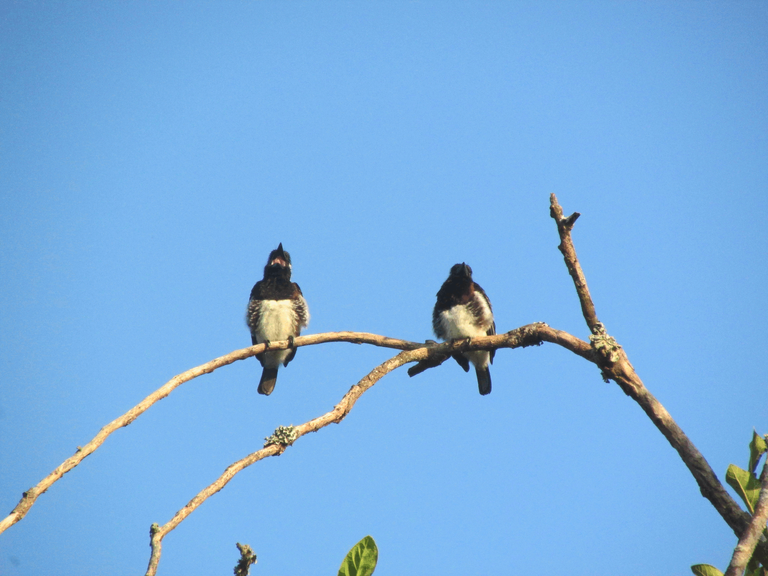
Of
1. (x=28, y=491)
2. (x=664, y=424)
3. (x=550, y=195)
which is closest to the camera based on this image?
(x=28, y=491)

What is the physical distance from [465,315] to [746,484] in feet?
13.9

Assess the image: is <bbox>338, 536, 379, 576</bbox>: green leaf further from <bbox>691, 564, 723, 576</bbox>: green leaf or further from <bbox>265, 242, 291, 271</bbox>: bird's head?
<bbox>265, 242, 291, 271</bbox>: bird's head

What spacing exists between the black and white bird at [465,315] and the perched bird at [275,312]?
1.74m

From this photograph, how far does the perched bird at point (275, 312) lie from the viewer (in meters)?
7.55

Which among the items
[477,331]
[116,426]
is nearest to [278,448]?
[116,426]

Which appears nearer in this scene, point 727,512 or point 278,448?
point 727,512

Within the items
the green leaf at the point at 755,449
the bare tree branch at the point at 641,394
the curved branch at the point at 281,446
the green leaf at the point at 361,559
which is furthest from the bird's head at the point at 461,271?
the green leaf at the point at 361,559

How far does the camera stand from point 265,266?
8.32 m

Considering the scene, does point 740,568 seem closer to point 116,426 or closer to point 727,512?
point 727,512

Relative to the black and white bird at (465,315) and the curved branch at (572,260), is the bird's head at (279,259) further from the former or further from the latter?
the curved branch at (572,260)

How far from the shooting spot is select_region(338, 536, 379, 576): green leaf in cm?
238

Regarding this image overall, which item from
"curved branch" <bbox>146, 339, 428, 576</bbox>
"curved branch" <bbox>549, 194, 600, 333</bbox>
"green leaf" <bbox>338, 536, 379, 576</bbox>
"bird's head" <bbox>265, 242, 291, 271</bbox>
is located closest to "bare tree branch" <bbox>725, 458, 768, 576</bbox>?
"green leaf" <bbox>338, 536, 379, 576</bbox>

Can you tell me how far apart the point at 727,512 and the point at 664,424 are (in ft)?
1.64

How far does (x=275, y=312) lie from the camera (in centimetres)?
755
